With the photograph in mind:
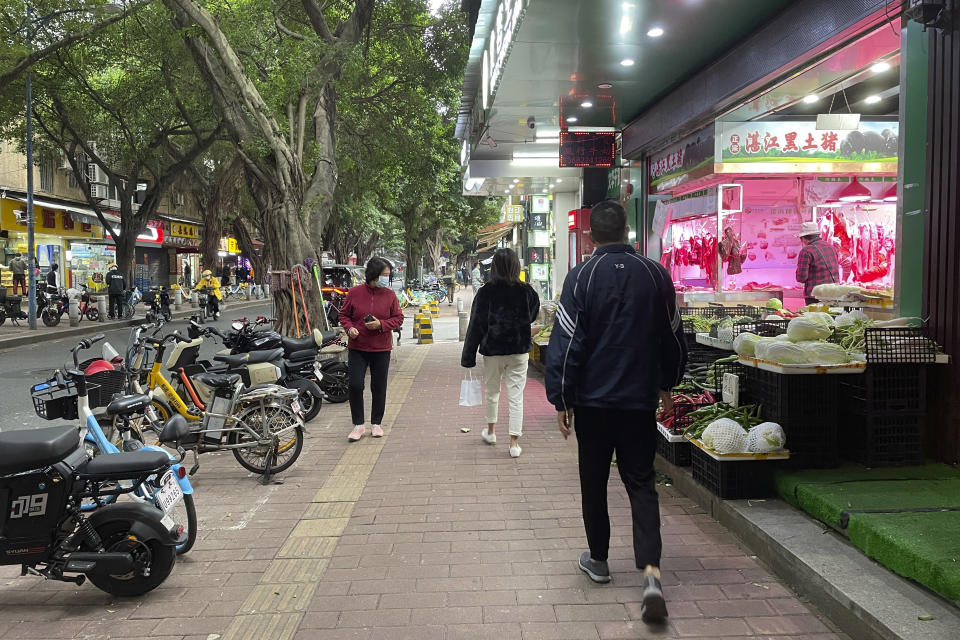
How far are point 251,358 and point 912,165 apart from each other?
550cm

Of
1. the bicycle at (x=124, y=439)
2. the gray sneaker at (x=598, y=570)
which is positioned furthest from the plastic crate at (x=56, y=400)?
the gray sneaker at (x=598, y=570)

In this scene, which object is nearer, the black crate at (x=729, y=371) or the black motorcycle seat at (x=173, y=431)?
the black motorcycle seat at (x=173, y=431)

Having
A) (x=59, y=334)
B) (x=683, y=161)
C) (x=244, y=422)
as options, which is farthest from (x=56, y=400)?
(x=59, y=334)

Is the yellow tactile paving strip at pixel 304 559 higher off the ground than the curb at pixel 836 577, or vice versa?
the curb at pixel 836 577

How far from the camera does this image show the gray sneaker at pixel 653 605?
323 centimetres

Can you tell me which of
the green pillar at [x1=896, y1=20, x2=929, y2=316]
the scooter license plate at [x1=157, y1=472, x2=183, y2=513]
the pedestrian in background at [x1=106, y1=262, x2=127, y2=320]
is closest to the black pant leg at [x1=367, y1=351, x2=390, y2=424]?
the scooter license plate at [x1=157, y1=472, x2=183, y2=513]

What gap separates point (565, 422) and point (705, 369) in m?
3.10

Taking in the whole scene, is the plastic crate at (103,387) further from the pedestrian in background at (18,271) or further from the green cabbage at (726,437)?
the pedestrian in background at (18,271)

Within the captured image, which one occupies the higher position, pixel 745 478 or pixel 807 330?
pixel 807 330

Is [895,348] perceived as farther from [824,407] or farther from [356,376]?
[356,376]

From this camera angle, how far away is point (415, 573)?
388 centimetres

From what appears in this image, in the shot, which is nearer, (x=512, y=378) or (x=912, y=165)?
(x=912, y=165)

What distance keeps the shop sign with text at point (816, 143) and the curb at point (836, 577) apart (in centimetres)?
559

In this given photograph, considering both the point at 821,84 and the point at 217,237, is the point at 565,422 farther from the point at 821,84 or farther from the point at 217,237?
the point at 217,237
